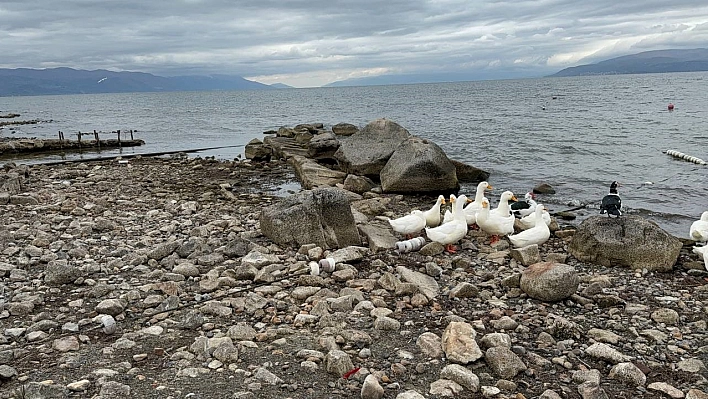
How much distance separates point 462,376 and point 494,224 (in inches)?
256

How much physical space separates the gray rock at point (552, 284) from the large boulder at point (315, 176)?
11132 mm

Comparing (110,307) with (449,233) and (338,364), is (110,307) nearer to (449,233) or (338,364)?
(338,364)

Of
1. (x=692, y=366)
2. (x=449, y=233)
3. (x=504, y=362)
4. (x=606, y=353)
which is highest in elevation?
(x=449, y=233)

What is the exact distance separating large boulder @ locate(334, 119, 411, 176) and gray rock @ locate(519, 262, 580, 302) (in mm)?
11809

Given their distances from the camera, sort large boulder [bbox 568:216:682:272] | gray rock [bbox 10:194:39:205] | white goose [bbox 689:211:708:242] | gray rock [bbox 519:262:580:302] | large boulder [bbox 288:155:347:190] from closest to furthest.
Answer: gray rock [bbox 519:262:580:302], large boulder [bbox 568:216:682:272], white goose [bbox 689:211:708:242], gray rock [bbox 10:194:39:205], large boulder [bbox 288:155:347:190]

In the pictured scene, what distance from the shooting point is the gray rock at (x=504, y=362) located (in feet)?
17.8

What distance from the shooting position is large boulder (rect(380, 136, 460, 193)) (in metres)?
16.8

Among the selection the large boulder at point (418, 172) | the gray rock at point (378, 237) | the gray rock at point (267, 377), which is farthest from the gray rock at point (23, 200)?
the gray rock at point (267, 377)

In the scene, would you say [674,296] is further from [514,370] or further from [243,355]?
[243,355]

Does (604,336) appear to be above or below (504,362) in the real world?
below

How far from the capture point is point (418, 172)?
55.2ft

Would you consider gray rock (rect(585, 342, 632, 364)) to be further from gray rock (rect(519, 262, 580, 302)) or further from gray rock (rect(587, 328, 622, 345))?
gray rock (rect(519, 262, 580, 302))

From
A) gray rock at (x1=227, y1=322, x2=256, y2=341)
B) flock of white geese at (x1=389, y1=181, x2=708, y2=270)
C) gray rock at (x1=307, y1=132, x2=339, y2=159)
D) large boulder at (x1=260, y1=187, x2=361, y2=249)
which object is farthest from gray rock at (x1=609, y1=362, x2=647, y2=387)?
gray rock at (x1=307, y1=132, x2=339, y2=159)

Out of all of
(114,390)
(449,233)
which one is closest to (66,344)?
(114,390)
